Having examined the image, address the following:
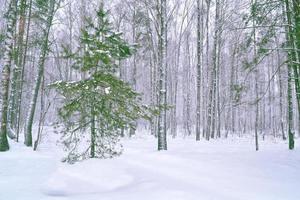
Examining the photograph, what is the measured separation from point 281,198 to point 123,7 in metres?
23.0

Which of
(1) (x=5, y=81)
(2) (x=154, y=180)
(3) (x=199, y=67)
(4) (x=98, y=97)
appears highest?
(3) (x=199, y=67)

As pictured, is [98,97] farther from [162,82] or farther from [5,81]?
[5,81]

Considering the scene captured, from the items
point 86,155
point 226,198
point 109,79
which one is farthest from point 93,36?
point 226,198

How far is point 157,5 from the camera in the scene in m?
14.1

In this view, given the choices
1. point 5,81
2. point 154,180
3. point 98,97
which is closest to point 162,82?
point 98,97

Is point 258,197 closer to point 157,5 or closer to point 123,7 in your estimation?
point 157,5

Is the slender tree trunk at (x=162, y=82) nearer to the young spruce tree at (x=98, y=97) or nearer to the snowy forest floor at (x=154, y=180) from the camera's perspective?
the young spruce tree at (x=98, y=97)

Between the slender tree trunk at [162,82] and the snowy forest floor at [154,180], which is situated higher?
the slender tree trunk at [162,82]

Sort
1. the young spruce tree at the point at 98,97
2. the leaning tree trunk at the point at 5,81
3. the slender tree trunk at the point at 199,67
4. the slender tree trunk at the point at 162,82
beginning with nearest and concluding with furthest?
the young spruce tree at the point at 98,97 → the leaning tree trunk at the point at 5,81 → the slender tree trunk at the point at 162,82 → the slender tree trunk at the point at 199,67

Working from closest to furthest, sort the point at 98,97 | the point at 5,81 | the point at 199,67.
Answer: the point at 98,97 → the point at 5,81 → the point at 199,67

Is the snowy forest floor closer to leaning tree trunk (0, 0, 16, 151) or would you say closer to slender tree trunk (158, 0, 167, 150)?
leaning tree trunk (0, 0, 16, 151)

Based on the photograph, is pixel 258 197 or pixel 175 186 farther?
pixel 175 186

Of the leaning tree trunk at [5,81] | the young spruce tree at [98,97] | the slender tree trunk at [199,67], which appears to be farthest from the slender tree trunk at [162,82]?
the slender tree trunk at [199,67]

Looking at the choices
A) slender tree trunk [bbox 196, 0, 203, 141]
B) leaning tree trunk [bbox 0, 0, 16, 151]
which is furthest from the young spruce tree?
slender tree trunk [bbox 196, 0, 203, 141]
